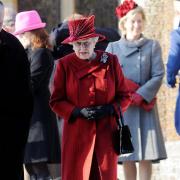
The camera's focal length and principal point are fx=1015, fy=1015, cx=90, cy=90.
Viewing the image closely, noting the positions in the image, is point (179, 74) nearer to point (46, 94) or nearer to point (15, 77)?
point (46, 94)

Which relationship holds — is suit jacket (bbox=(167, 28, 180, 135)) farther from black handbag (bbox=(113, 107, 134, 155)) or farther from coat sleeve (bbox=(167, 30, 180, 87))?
black handbag (bbox=(113, 107, 134, 155))

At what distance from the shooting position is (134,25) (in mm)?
9586

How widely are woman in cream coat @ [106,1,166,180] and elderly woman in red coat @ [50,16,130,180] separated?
4.42 feet

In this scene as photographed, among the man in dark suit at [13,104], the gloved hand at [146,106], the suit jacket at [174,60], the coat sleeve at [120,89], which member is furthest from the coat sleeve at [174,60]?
the man in dark suit at [13,104]

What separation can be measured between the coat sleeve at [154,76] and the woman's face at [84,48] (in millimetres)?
1420

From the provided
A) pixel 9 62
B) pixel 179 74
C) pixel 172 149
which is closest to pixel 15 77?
pixel 9 62

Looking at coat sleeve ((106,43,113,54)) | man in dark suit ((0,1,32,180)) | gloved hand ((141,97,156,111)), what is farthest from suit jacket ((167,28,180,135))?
man in dark suit ((0,1,32,180))

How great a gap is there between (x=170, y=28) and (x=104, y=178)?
12.6 ft

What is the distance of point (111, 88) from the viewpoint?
8219mm

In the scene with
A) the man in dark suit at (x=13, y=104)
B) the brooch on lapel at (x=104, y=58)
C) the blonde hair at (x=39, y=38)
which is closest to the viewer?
the man in dark suit at (x=13, y=104)

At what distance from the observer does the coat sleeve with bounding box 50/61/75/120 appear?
8.16 meters

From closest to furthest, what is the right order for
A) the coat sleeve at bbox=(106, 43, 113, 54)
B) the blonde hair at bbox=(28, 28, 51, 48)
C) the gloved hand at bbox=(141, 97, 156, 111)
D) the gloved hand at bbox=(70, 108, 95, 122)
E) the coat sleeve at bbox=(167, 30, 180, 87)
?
the gloved hand at bbox=(70, 108, 95, 122) < the coat sleeve at bbox=(167, 30, 180, 87) < the blonde hair at bbox=(28, 28, 51, 48) < the gloved hand at bbox=(141, 97, 156, 111) < the coat sleeve at bbox=(106, 43, 113, 54)

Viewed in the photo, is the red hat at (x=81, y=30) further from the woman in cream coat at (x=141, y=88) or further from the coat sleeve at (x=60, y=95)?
the woman in cream coat at (x=141, y=88)

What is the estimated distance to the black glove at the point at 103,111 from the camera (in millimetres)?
8117
